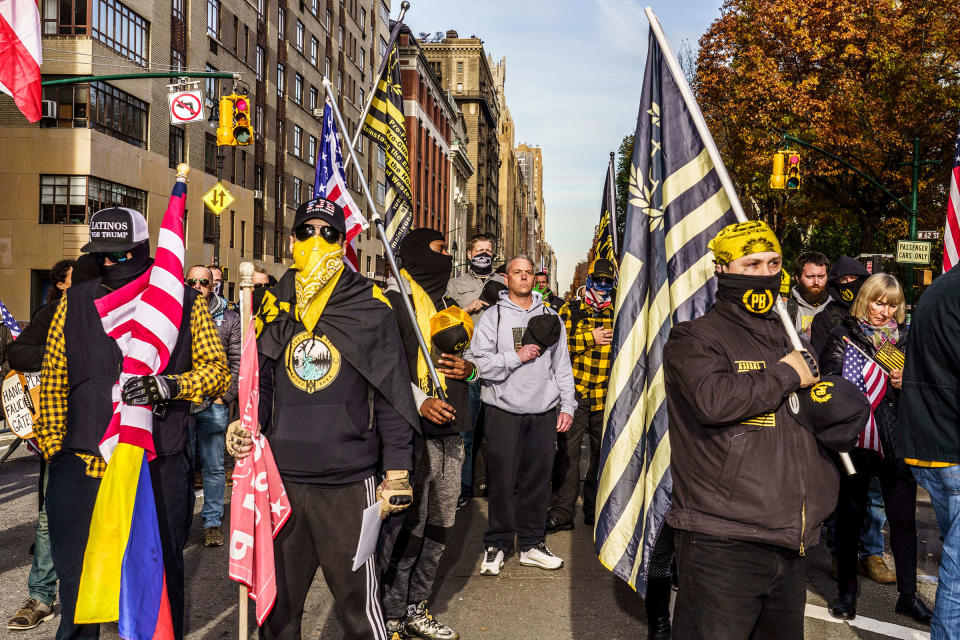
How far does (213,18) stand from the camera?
3428cm

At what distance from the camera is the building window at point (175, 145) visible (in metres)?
31.5

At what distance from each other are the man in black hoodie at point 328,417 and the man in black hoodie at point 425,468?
88cm

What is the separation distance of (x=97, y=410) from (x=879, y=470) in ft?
15.5

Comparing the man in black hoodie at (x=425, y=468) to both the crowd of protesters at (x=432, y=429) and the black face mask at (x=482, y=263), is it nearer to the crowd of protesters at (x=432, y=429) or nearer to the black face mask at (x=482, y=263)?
the crowd of protesters at (x=432, y=429)

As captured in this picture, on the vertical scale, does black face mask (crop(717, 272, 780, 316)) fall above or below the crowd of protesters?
above

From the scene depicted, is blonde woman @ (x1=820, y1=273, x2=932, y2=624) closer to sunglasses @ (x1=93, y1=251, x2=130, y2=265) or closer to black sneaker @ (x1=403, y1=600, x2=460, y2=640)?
black sneaker @ (x1=403, y1=600, x2=460, y2=640)

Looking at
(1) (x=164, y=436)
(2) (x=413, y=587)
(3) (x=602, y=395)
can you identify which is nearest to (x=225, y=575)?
(2) (x=413, y=587)

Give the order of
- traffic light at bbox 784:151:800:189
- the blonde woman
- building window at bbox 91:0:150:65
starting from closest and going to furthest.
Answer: the blonde woman
traffic light at bbox 784:151:800:189
building window at bbox 91:0:150:65

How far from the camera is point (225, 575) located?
19.9 feet

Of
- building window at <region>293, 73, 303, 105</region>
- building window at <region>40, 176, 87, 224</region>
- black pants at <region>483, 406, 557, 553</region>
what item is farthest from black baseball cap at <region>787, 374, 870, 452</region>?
building window at <region>293, 73, 303, 105</region>

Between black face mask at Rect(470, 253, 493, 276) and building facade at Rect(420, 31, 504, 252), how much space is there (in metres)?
85.2

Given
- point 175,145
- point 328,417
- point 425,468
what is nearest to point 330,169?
point 425,468

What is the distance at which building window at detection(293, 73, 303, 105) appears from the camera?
43844 mm

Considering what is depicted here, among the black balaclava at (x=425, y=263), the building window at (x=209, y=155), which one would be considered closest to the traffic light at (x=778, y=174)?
the black balaclava at (x=425, y=263)
